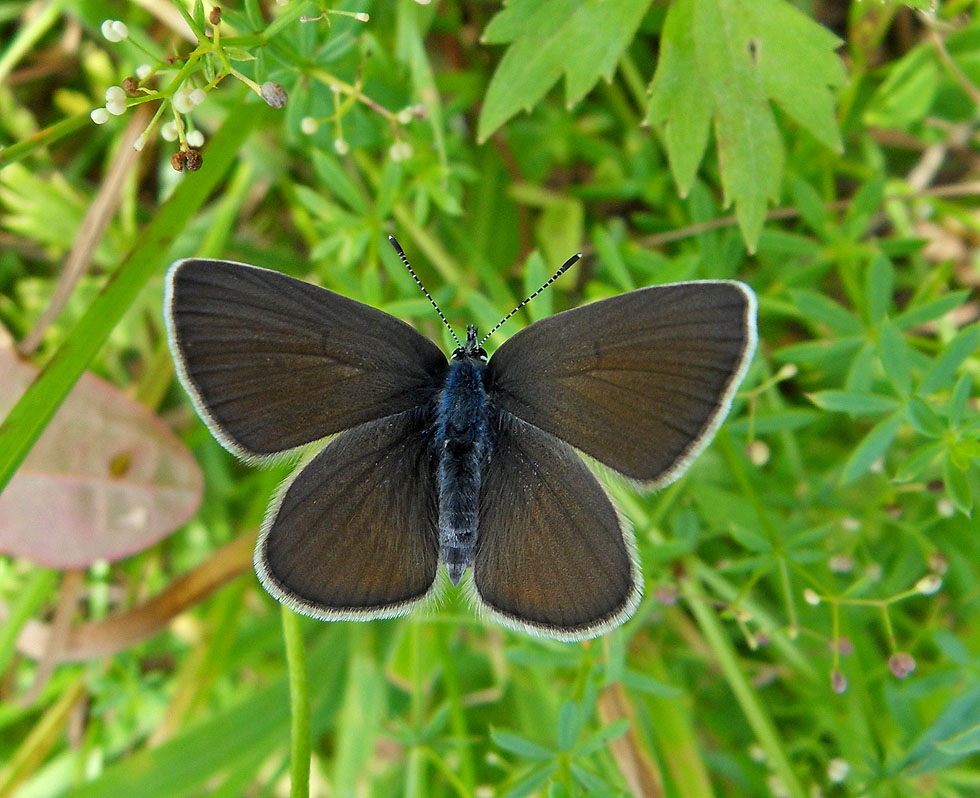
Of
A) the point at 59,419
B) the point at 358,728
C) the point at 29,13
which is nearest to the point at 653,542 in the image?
the point at 358,728

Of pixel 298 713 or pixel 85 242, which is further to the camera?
pixel 85 242

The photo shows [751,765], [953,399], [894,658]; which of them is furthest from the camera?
[751,765]

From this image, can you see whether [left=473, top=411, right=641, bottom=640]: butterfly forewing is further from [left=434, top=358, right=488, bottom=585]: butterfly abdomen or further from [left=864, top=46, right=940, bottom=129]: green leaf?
[left=864, top=46, right=940, bottom=129]: green leaf

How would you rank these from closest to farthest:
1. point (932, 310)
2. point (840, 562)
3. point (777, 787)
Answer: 1. point (932, 310)
2. point (840, 562)
3. point (777, 787)

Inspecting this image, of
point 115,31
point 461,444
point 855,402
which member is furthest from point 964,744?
point 115,31

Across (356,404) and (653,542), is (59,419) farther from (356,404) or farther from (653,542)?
(653,542)

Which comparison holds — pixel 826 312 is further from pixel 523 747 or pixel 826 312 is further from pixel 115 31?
pixel 115 31
